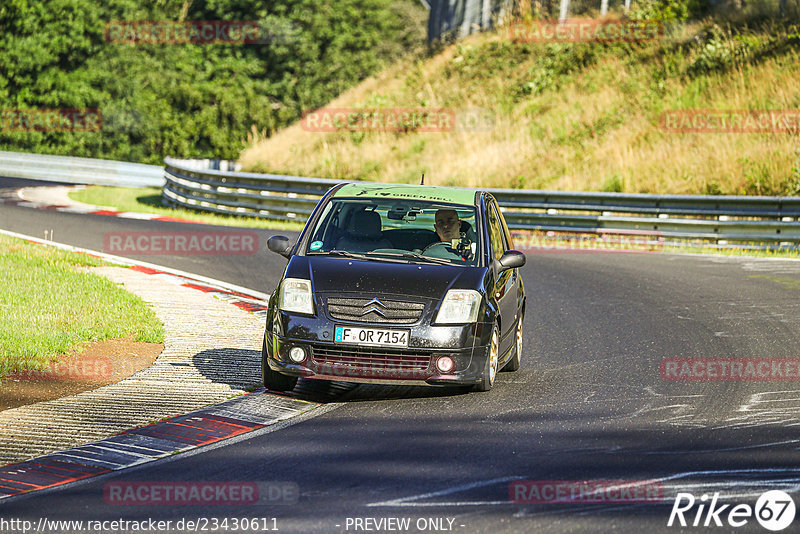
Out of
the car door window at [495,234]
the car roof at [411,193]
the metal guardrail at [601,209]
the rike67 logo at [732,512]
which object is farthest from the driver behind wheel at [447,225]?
the metal guardrail at [601,209]

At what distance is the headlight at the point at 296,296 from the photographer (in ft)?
28.0

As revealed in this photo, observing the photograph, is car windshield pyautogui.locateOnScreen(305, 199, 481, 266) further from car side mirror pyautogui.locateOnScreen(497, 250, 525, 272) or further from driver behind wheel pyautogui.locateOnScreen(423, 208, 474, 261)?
car side mirror pyautogui.locateOnScreen(497, 250, 525, 272)

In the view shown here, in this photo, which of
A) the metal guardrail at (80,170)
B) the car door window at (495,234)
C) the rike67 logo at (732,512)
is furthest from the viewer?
the metal guardrail at (80,170)

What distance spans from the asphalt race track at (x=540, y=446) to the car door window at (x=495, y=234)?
1124 millimetres

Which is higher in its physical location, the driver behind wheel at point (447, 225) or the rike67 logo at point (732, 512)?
the driver behind wheel at point (447, 225)

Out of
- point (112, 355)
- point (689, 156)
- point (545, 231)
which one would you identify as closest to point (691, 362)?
point (112, 355)

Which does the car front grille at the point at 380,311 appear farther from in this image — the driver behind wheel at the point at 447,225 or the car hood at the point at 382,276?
the driver behind wheel at the point at 447,225

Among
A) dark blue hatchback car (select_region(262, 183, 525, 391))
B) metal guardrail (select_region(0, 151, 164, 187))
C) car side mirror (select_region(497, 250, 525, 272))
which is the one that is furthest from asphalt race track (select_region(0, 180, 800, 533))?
metal guardrail (select_region(0, 151, 164, 187))

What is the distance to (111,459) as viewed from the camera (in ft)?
22.4

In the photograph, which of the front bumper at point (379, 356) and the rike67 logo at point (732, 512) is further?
the front bumper at point (379, 356)

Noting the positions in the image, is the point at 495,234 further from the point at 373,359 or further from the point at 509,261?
the point at 373,359

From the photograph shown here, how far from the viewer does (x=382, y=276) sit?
8641mm

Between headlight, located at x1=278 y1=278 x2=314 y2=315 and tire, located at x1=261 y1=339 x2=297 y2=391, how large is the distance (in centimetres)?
40

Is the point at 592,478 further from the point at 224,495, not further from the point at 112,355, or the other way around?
the point at 112,355
